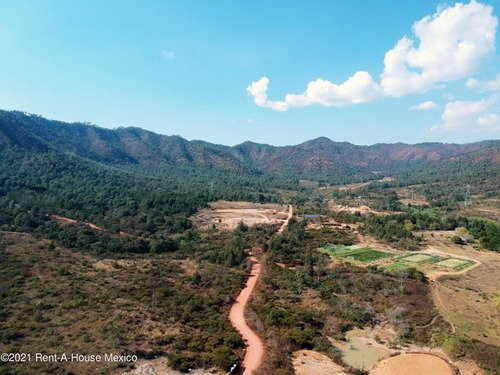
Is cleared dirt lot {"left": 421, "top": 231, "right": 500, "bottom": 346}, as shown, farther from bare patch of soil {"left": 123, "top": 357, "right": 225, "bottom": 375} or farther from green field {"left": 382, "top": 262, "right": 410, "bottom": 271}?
bare patch of soil {"left": 123, "top": 357, "right": 225, "bottom": 375}

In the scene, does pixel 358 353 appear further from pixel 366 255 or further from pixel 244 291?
pixel 366 255

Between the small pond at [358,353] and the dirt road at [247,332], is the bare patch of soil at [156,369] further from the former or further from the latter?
the small pond at [358,353]

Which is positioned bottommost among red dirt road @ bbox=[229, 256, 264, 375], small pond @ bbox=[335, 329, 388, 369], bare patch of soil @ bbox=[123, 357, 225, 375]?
small pond @ bbox=[335, 329, 388, 369]

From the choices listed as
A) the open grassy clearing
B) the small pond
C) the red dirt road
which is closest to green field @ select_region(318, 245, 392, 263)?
the red dirt road

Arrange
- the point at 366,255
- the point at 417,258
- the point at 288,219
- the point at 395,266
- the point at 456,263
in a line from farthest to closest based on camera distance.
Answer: the point at 288,219 → the point at 366,255 → the point at 417,258 → the point at 456,263 → the point at 395,266

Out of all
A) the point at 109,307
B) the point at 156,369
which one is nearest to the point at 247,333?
the point at 156,369
